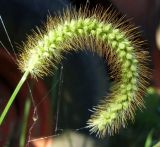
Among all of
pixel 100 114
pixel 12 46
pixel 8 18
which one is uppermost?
pixel 8 18

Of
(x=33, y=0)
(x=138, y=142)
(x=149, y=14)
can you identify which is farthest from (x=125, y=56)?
(x=138, y=142)

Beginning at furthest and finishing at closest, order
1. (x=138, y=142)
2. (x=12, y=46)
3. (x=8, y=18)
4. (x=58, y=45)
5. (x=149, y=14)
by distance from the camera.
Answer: (x=138, y=142) < (x=149, y=14) < (x=8, y=18) < (x=12, y=46) < (x=58, y=45)

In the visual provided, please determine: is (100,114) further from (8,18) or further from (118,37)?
(8,18)

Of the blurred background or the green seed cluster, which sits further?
the blurred background

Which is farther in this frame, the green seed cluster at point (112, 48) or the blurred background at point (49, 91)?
the blurred background at point (49, 91)

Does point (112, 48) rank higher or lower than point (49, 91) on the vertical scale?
lower

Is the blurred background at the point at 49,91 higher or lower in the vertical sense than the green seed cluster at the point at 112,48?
higher

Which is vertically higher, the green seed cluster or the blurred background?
the blurred background

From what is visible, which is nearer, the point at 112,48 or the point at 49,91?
the point at 112,48
